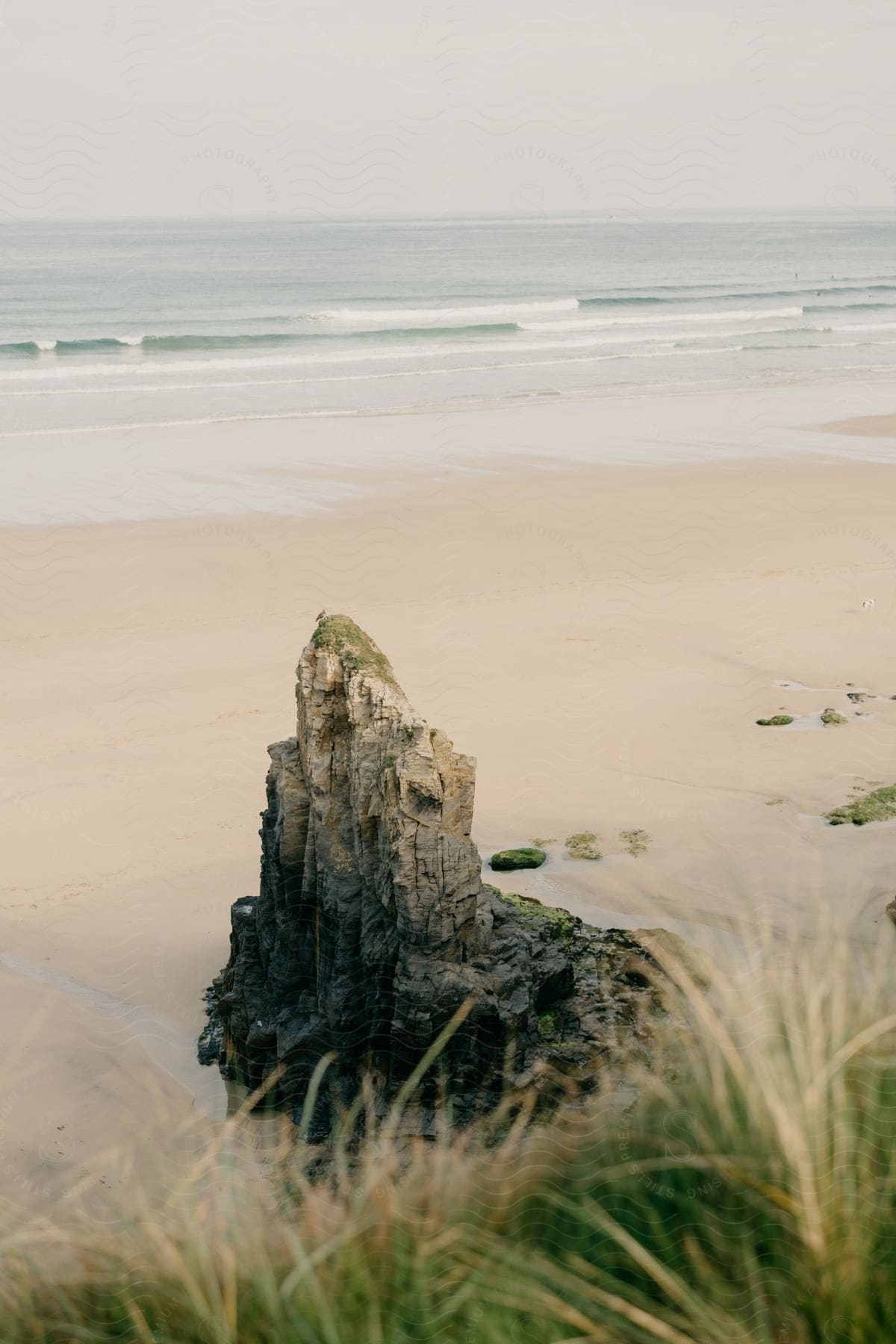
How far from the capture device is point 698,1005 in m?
4.02

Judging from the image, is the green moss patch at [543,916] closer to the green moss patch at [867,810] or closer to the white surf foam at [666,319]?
the green moss patch at [867,810]

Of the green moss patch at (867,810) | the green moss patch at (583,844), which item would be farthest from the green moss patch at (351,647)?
the green moss patch at (867,810)

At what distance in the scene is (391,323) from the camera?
160 ft

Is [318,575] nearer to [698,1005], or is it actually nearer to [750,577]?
[750,577]

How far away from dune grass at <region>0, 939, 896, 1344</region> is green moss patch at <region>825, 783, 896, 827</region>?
5.68m

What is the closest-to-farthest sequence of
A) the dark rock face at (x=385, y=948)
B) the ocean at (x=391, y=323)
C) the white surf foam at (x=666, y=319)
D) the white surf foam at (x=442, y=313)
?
the dark rock face at (x=385, y=948), the ocean at (x=391, y=323), the white surf foam at (x=442, y=313), the white surf foam at (x=666, y=319)

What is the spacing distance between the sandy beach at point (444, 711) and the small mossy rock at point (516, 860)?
208mm

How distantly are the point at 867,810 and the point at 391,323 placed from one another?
41622 millimetres

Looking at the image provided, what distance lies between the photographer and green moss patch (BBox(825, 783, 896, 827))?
9.70 metres

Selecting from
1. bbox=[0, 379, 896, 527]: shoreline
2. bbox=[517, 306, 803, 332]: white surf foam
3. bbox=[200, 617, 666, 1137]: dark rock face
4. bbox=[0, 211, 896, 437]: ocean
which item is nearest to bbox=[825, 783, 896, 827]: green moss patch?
bbox=[200, 617, 666, 1137]: dark rock face

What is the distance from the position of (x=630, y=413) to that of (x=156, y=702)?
20.1 meters

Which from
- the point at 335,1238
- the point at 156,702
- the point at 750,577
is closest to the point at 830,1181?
the point at 335,1238

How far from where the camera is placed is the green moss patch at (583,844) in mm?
9477

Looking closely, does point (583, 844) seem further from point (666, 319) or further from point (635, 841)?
point (666, 319)
